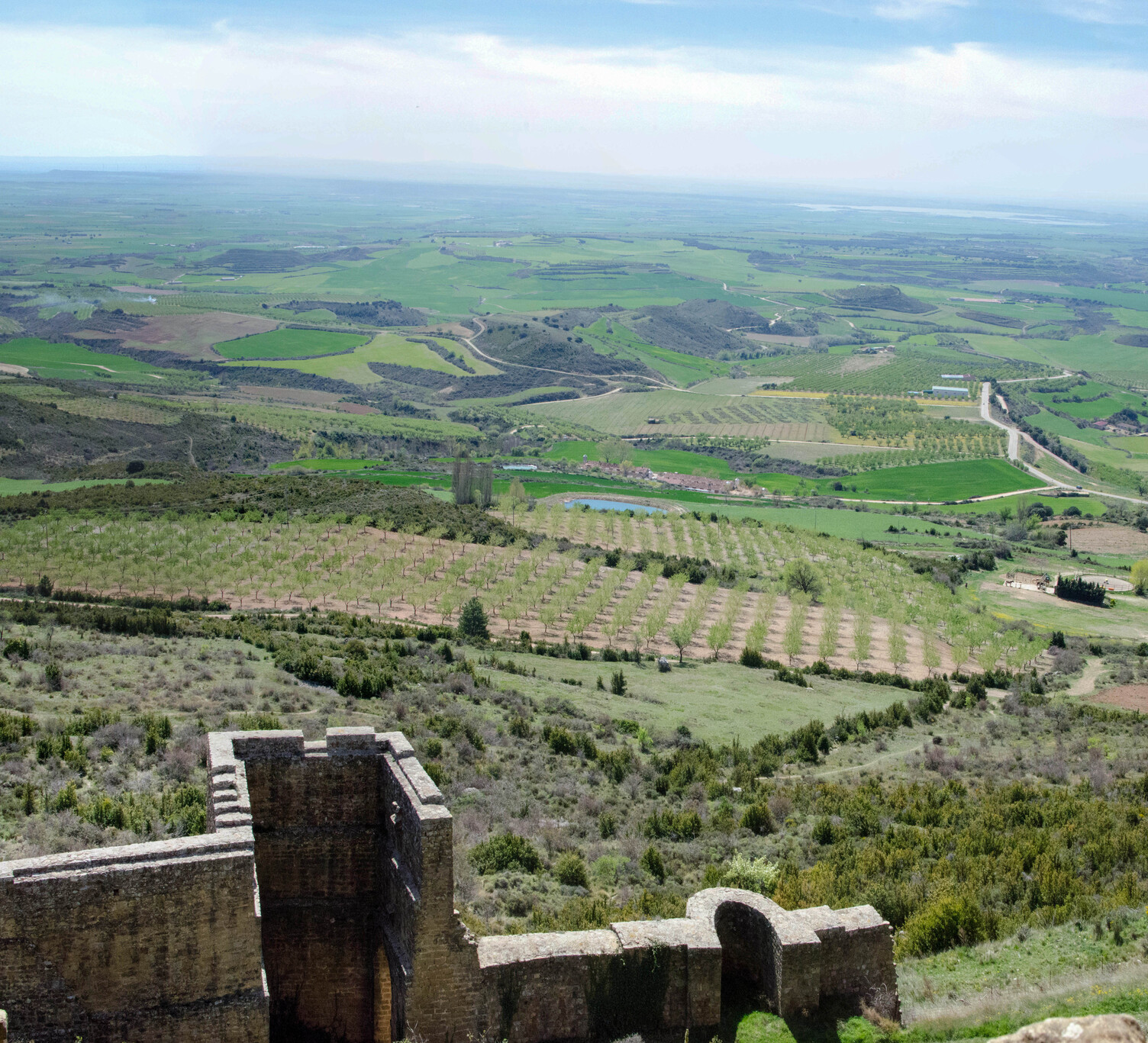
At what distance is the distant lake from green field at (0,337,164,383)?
95043 mm

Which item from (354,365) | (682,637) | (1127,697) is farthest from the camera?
(354,365)

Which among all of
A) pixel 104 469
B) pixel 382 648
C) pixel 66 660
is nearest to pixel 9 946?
pixel 66 660

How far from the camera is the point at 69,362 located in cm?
16838

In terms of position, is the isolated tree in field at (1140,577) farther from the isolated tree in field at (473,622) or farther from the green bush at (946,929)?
the green bush at (946,929)

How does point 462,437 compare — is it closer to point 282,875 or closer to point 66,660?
point 66,660

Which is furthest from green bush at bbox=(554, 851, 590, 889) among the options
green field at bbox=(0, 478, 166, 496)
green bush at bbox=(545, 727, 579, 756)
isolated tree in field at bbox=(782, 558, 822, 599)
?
green field at bbox=(0, 478, 166, 496)

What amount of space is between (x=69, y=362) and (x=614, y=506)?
367 feet

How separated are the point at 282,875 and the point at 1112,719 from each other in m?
33.6

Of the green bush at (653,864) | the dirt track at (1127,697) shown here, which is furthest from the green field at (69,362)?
the green bush at (653,864)

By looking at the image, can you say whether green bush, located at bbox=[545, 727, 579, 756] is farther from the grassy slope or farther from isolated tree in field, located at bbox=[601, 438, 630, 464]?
the grassy slope

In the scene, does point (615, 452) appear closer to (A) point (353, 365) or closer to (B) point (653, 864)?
(A) point (353, 365)

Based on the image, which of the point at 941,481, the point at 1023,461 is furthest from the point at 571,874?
the point at 1023,461

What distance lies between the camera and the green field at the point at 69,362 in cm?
16050

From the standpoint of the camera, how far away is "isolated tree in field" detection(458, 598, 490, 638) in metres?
50.3
